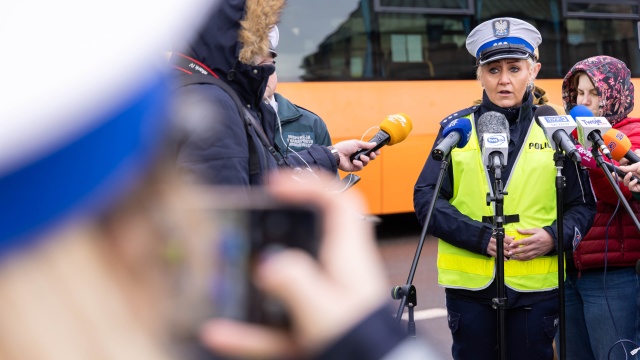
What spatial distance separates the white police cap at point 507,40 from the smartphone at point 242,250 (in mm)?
2871

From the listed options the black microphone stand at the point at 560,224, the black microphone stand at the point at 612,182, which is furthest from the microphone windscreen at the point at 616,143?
the black microphone stand at the point at 560,224

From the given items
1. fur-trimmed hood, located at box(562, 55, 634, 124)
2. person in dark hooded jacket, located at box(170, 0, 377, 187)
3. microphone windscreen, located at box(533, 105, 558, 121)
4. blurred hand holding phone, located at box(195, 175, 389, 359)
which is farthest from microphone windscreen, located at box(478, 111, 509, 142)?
blurred hand holding phone, located at box(195, 175, 389, 359)

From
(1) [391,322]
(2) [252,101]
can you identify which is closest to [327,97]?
(2) [252,101]

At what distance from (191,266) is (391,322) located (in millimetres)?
195

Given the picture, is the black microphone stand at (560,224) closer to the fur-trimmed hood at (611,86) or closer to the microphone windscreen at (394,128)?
the microphone windscreen at (394,128)

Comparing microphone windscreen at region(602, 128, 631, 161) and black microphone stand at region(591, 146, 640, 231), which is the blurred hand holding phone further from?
microphone windscreen at region(602, 128, 631, 161)

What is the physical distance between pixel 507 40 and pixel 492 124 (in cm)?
50

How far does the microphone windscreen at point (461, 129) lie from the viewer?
10.3 feet

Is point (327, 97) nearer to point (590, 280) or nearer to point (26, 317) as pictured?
point (590, 280)

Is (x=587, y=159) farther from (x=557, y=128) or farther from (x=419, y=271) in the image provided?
(x=419, y=271)

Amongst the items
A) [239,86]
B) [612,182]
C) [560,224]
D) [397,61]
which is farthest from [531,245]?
[397,61]

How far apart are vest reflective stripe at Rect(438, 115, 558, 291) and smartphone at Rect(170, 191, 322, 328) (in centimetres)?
254

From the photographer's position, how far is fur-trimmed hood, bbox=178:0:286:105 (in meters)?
2.12

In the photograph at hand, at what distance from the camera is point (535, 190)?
10.2 ft
